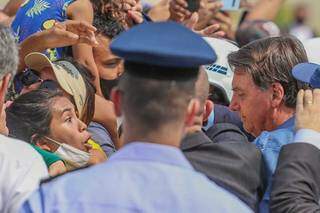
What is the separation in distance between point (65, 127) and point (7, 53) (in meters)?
1.17

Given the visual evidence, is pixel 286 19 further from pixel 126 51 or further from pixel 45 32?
pixel 126 51

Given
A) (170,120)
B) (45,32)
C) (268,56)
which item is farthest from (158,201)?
(45,32)

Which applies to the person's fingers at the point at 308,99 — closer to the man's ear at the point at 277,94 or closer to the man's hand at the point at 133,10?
the man's ear at the point at 277,94

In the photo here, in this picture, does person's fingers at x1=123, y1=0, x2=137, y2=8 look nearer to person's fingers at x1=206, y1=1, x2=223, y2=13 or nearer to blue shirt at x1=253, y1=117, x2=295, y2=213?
person's fingers at x1=206, y1=1, x2=223, y2=13

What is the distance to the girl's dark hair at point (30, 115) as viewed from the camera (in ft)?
13.0

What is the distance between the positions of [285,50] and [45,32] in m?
1.21

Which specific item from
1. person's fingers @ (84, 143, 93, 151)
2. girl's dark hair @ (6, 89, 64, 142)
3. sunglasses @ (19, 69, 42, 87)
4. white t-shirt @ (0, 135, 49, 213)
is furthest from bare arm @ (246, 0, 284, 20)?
white t-shirt @ (0, 135, 49, 213)

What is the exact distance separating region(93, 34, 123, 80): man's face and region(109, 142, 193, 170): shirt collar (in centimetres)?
280

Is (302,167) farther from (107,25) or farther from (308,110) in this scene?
(107,25)

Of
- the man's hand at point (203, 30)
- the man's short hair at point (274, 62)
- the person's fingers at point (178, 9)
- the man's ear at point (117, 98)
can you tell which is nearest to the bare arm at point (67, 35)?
the man's short hair at point (274, 62)

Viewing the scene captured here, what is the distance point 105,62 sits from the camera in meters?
5.11

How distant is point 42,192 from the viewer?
232cm

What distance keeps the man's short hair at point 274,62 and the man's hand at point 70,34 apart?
77cm

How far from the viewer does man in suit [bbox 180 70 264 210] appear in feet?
9.69
